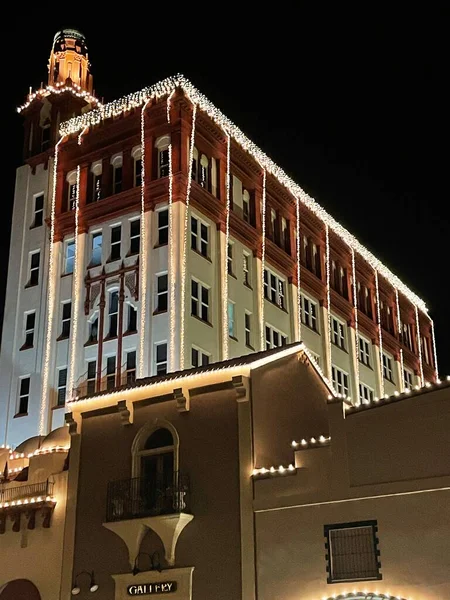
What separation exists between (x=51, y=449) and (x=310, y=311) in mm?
24075

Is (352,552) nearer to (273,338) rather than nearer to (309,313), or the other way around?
(273,338)

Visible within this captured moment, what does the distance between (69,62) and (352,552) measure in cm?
3689

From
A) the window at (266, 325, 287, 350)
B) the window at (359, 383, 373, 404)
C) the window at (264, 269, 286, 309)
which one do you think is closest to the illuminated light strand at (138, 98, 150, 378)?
the window at (266, 325, 287, 350)

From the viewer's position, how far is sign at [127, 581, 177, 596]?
72.4 feet

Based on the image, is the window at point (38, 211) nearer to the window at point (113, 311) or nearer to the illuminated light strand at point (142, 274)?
the illuminated light strand at point (142, 274)

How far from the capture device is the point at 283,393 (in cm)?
2484

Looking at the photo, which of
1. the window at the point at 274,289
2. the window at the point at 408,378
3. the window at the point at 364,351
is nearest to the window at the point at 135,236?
the window at the point at 274,289

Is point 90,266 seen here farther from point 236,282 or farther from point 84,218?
point 236,282

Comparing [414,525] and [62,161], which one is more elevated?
[62,161]

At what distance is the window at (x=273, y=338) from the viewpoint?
140 feet

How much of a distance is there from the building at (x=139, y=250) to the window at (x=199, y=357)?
89 mm

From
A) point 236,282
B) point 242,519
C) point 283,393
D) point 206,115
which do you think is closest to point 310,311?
point 236,282

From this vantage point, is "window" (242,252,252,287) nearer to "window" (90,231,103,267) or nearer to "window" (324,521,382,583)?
"window" (90,231,103,267)

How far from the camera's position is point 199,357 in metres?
36.4
